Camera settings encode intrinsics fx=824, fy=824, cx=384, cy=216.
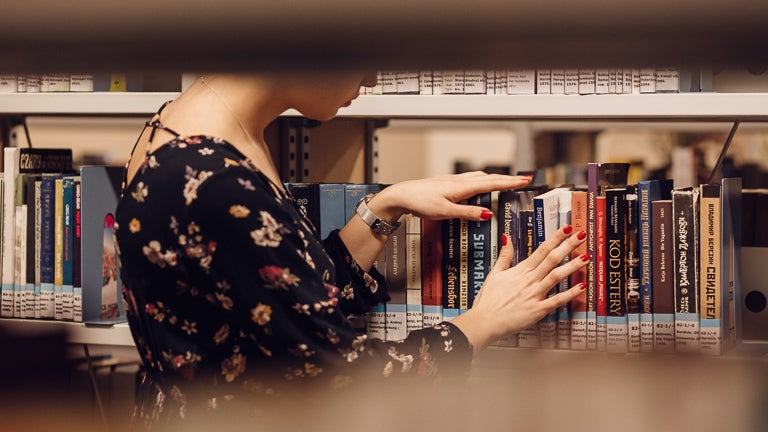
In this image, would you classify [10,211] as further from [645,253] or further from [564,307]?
[645,253]

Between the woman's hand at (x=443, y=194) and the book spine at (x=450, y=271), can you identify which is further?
the book spine at (x=450, y=271)

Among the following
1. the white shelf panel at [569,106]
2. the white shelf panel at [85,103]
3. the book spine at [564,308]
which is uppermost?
the white shelf panel at [85,103]

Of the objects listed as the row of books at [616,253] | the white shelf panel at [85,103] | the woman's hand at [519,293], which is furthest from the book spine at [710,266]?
the white shelf panel at [85,103]

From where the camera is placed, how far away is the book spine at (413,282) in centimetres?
141

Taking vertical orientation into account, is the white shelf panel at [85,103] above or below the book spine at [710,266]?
above

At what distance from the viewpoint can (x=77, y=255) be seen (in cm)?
162

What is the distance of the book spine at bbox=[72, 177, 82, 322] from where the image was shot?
5.28 ft

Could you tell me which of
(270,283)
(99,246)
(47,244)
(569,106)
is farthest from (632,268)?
(47,244)

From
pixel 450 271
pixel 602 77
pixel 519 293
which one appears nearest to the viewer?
pixel 602 77

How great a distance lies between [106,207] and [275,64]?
1.58 meters

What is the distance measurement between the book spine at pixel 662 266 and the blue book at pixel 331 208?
1.69ft

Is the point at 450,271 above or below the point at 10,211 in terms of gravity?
below

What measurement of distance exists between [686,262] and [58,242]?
3.85 ft

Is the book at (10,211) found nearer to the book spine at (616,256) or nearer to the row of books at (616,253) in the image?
the row of books at (616,253)
